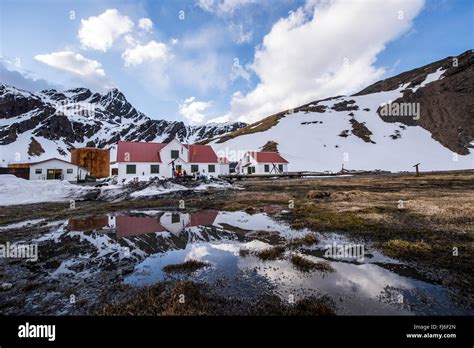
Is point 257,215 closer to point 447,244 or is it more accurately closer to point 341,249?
point 341,249

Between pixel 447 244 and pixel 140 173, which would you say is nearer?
pixel 447 244

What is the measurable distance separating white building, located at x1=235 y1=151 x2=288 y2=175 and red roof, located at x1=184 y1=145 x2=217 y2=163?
18830 millimetres

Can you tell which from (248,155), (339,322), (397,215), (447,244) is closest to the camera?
(339,322)

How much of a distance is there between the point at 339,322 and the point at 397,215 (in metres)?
9.14

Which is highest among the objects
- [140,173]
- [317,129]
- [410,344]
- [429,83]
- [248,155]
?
[429,83]

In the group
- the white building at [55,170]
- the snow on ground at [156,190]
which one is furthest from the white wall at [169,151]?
the white building at [55,170]

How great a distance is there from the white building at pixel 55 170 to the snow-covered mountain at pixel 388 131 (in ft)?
164

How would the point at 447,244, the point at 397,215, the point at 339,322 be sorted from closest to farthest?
the point at 339,322, the point at 447,244, the point at 397,215

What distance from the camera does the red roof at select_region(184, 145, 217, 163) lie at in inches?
1945

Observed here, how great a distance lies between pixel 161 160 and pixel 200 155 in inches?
349

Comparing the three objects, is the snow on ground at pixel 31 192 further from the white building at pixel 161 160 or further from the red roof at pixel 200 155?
the red roof at pixel 200 155

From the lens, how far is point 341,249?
6.89m

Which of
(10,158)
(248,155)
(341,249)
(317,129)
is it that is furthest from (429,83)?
(10,158)

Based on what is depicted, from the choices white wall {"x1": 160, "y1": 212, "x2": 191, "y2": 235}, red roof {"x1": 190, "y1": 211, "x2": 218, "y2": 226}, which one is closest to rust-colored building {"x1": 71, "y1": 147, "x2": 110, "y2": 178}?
white wall {"x1": 160, "y1": 212, "x2": 191, "y2": 235}
